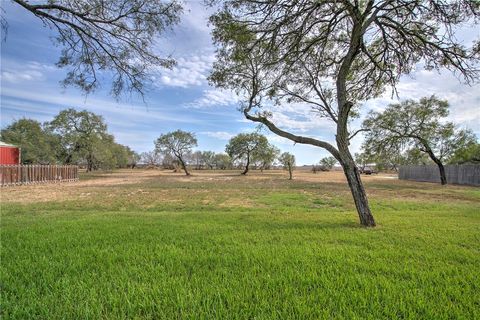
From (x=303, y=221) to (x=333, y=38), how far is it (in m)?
5.63

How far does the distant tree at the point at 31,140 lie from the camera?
2905 cm

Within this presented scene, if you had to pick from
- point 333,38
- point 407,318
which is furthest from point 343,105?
point 407,318

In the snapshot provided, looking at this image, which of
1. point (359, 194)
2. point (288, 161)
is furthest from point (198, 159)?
point (359, 194)

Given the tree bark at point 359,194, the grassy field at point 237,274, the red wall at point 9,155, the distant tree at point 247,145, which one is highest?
the distant tree at point 247,145

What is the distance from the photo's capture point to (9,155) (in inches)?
978

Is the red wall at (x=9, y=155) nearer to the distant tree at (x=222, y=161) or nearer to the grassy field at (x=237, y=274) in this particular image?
the grassy field at (x=237, y=274)

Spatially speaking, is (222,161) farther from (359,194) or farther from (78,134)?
(359,194)

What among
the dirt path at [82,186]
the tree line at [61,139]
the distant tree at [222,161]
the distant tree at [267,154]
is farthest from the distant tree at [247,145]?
the distant tree at [222,161]

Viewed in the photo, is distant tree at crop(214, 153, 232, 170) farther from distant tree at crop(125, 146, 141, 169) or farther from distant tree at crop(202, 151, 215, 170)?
distant tree at crop(125, 146, 141, 169)

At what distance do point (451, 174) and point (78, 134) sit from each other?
46336 mm

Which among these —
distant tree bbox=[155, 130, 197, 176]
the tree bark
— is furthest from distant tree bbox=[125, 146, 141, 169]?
the tree bark

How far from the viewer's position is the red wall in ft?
78.5

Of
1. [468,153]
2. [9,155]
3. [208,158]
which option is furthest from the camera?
[208,158]

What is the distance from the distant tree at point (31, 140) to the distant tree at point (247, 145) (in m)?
28.6
